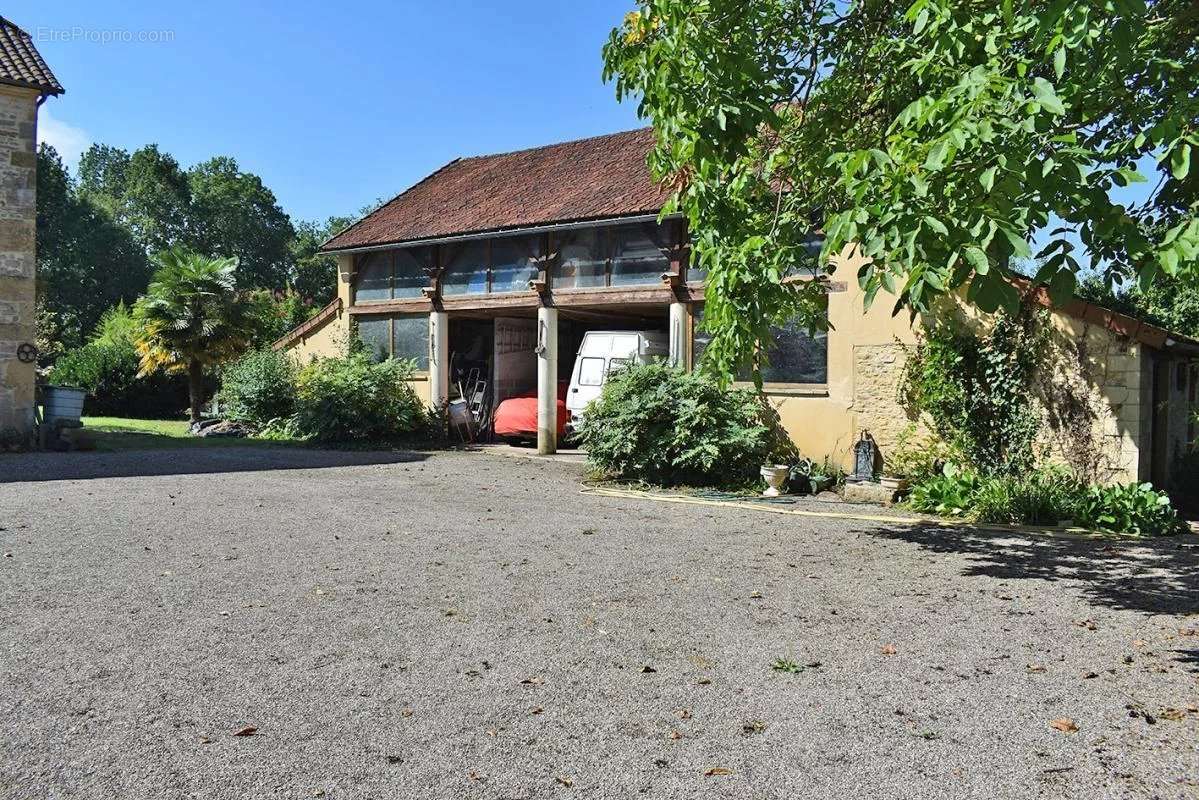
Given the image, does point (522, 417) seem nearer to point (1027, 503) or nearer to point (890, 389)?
point (890, 389)

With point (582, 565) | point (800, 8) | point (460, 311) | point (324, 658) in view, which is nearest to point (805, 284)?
point (800, 8)

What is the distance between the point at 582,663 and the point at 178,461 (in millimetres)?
12137

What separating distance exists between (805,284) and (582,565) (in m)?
3.60

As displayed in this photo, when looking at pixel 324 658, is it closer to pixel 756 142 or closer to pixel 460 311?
pixel 756 142

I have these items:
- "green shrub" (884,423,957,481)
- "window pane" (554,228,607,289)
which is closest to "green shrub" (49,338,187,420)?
"window pane" (554,228,607,289)

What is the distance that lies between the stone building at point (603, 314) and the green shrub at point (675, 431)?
1.05 m

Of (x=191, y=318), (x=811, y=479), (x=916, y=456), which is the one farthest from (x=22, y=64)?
(x=916, y=456)

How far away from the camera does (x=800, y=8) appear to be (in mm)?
8125

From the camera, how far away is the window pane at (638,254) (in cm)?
1523

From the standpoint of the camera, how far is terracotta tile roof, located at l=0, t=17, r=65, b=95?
15.3m

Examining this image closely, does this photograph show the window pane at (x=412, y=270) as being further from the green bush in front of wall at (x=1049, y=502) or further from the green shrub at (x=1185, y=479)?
the green shrub at (x=1185, y=479)

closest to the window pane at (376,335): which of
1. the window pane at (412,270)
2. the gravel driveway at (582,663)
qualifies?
the window pane at (412,270)

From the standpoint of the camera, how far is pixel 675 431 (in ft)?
40.7

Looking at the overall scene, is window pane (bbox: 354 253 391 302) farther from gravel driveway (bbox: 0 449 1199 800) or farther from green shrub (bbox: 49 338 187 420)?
gravel driveway (bbox: 0 449 1199 800)
